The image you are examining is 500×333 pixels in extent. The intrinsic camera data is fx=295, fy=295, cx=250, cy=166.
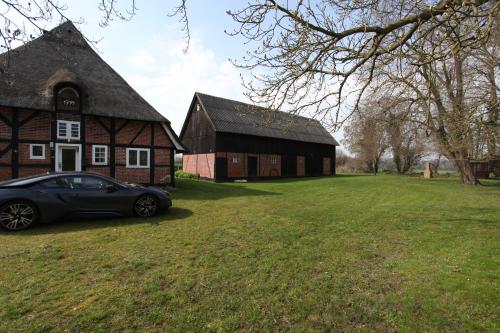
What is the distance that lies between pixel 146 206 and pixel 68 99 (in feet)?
28.4

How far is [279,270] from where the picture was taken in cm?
449

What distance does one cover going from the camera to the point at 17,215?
695 centimetres

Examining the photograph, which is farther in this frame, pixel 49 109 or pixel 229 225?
pixel 49 109

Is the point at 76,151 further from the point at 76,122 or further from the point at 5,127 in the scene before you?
the point at 5,127

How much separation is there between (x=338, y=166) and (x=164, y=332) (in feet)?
186

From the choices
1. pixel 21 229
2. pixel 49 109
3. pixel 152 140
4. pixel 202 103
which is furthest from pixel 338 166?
pixel 21 229

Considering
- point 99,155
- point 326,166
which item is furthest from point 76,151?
point 326,166

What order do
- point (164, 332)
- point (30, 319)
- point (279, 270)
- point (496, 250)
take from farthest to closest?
point (496, 250)
point (279, 270)
point (30, 319)
point (164, 332)

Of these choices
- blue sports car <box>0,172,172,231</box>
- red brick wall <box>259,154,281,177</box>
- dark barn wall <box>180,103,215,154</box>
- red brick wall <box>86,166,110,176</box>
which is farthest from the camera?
red brick wall <box>259,154,281,177</box>

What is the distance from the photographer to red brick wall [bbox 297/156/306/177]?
3253 cm

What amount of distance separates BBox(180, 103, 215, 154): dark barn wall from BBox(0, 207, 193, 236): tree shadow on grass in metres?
16.9

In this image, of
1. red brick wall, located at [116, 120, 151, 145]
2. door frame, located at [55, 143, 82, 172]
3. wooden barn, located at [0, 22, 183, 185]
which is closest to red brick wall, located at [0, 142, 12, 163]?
wooden barn, located at [0, 22, 183, 185]

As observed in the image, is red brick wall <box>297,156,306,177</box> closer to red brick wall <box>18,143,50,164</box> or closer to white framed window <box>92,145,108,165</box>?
white framed window <box>92,145,108,165</box>

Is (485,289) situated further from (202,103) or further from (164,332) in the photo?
(202,103)
